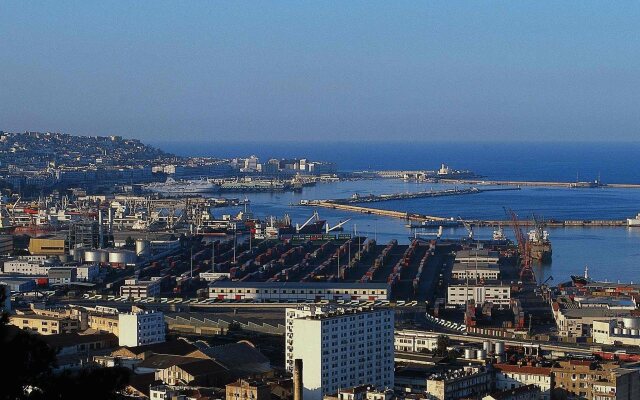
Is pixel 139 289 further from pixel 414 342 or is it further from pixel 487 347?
pixel 487 347

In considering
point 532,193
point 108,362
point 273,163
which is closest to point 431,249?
point 108,362

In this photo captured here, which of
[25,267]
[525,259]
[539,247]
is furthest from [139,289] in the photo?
[539,247]

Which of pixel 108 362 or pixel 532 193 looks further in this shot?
pixel 532 193

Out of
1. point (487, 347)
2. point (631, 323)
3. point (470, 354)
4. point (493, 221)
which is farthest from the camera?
point (493, 221)

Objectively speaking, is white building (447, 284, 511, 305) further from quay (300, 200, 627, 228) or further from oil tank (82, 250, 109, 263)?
quay (300, 200, 627, 228)

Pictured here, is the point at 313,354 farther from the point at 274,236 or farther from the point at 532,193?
the point at 532,193
